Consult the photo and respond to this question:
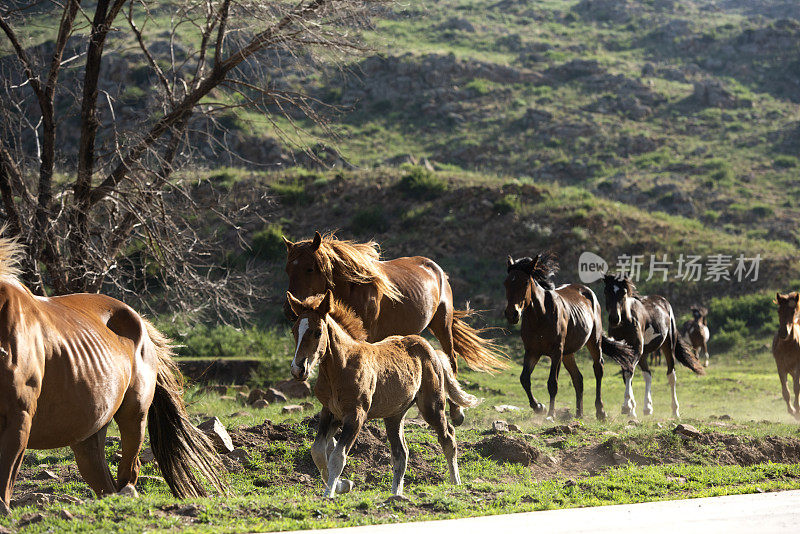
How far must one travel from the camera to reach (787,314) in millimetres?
14875

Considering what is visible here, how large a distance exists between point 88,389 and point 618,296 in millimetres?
10488

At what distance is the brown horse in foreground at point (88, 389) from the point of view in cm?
530

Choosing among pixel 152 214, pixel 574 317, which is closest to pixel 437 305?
pixel 574 317

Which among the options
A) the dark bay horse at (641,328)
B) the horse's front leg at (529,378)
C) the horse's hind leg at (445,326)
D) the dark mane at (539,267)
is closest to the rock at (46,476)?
the horse's hind leg at (445,326)

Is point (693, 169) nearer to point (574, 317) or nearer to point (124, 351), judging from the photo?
point (574, 317)

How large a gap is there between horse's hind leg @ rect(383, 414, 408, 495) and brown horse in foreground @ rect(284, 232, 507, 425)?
1393mm

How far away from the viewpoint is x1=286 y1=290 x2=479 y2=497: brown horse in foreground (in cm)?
668

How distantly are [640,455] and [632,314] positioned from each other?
16.9ft

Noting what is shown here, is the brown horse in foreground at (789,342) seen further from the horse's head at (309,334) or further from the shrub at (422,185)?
the shrub at (422,185)

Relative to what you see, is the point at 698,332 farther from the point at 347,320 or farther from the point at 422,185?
the point at 347,320

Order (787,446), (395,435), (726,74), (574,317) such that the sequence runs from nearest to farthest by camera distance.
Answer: (395,435) → (787,446) → (574,317) → (726,74)

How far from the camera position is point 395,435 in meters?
7.46

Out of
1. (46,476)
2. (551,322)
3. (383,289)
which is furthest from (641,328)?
(46,476)

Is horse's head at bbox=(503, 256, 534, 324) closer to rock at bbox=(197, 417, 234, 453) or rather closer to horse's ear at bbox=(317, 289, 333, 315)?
rock at bbox=(197, 417, 234, 453)
